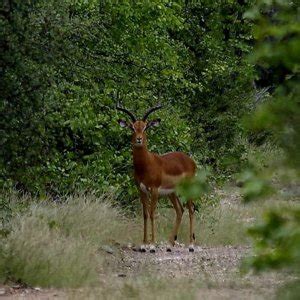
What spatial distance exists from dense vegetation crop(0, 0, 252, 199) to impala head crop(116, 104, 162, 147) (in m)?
0.36

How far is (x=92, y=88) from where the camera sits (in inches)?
555

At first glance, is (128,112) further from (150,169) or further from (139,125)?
(150,169)

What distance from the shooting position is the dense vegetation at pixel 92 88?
10.1 meters

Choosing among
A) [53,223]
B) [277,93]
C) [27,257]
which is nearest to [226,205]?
[53,223]

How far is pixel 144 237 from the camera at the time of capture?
14258 millimetres

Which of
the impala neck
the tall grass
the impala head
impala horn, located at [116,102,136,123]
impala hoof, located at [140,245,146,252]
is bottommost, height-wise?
impala hoof, located at [140,245,146,252]

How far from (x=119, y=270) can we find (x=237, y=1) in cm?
1363

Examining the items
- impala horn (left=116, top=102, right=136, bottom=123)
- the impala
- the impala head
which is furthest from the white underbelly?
impala horn (left=116, top=102, right=136, bottom=123)

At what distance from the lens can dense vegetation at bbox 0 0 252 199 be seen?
10141 millimetres

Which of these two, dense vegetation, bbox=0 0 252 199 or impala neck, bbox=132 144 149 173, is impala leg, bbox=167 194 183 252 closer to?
dense vegetation, bbox=0 0 252 199

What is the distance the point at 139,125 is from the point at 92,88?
3.19 ft

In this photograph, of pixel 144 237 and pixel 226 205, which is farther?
pixel 226 205

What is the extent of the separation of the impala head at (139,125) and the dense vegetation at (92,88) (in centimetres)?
36

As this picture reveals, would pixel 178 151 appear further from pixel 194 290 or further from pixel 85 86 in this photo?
pixel 194 290
